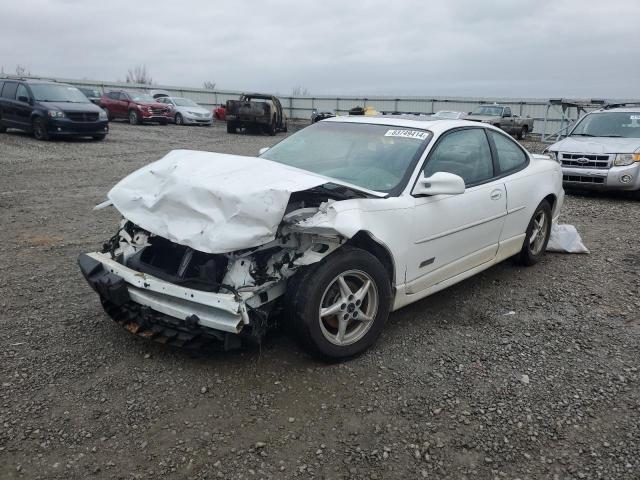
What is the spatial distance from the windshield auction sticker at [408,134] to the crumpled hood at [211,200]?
1.08m

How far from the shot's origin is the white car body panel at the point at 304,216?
2.94 metres

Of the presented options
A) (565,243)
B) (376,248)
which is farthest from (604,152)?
(376,248)

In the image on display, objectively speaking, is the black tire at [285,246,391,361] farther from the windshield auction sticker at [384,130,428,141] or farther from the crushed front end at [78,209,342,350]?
the windshield auction sticker at [384,130,428,141]

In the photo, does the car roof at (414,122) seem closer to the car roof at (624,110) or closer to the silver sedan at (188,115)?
the car roof at (624,110)

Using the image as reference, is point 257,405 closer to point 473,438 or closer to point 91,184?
point 473,438

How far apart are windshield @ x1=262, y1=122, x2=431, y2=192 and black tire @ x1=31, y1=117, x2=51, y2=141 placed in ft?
40.3

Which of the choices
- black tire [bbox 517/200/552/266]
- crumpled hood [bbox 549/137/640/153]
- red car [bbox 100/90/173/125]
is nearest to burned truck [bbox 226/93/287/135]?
red car [bbox 100/90/173/125]

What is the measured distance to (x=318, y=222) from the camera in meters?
3.05

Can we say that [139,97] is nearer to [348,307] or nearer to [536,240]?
[536,240]

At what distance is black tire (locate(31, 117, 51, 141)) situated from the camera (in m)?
14.2

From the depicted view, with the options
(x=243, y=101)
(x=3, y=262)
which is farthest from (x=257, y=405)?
(x=243, y=101)

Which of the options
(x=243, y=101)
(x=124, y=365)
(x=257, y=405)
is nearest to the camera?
(x=257, y=405)

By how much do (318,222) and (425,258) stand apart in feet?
3.38

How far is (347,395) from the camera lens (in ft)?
9.86
